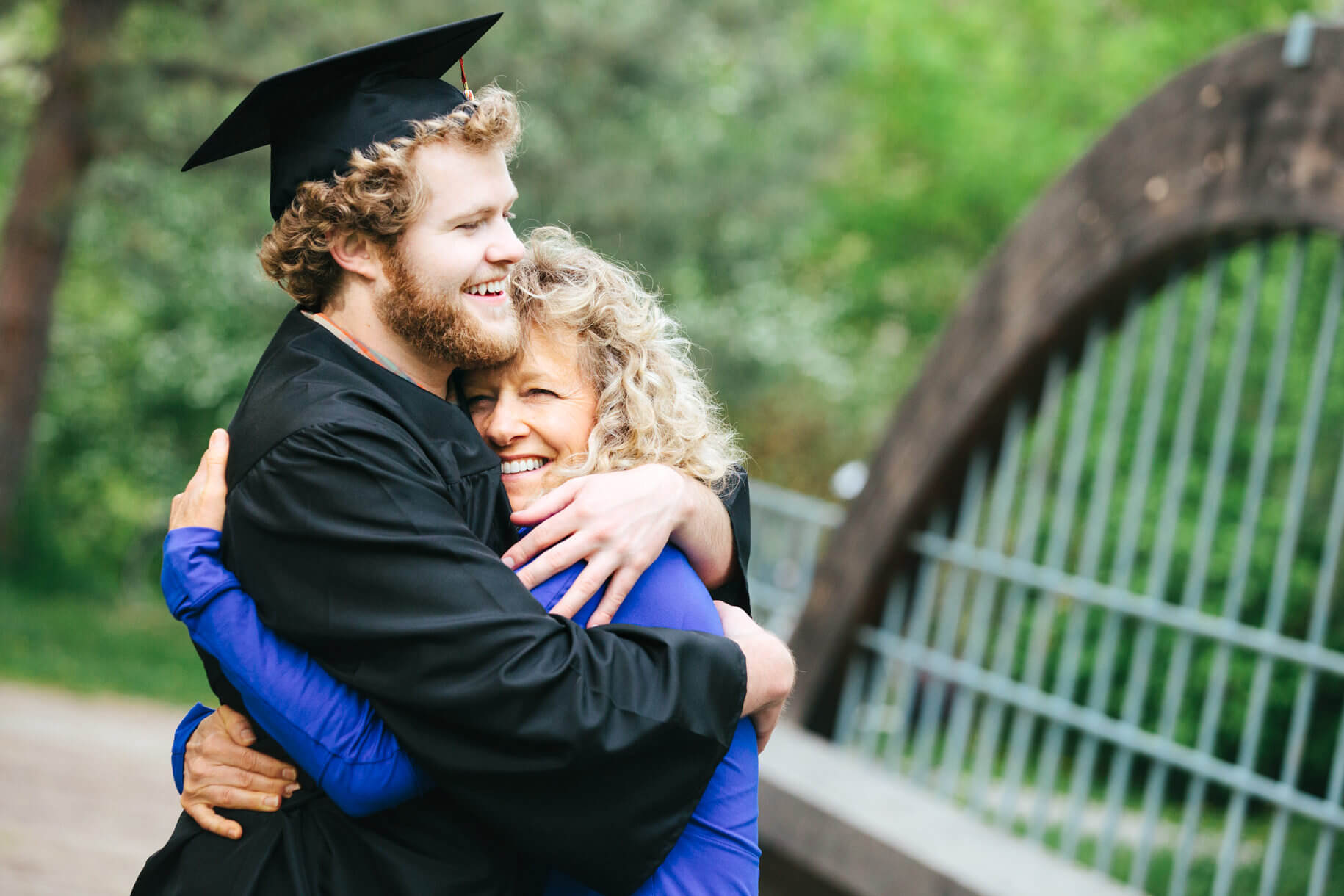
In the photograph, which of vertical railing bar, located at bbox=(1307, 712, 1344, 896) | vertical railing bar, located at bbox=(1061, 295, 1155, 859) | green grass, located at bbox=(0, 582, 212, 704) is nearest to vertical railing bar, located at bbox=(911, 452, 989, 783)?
vertical railing bar, located at bbox=(1061, 295, 1155, 859)

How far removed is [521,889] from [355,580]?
0.59 meters

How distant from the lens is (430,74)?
2.23m

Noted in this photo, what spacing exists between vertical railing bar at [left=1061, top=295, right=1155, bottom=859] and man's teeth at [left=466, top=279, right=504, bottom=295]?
8.67 ft

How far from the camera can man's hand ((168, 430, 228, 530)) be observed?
2.01m

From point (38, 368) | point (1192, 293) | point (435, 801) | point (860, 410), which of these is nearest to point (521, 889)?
point (435, 801)

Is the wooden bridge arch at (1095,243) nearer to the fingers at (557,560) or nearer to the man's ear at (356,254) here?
the fingers at (557,560)

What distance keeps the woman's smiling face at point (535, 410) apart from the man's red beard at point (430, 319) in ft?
0.45

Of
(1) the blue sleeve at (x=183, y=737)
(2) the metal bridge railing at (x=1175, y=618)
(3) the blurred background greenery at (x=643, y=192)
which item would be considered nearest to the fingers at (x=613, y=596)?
(1) the blue sleeve at (x=183, y=737)

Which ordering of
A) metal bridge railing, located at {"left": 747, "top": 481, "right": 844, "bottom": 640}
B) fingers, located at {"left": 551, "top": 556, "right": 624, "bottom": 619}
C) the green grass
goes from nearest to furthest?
1. fingers, located at {"left": 551, "top": 556, "right": 624, "bottom": 619}
2. metal bridge railing, located at {"left": 747, "top": 481, "right": 844, "bottom": 640}
3. the green grass

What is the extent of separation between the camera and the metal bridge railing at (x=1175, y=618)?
3.77 metres

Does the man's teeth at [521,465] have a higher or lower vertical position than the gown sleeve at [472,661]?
higher

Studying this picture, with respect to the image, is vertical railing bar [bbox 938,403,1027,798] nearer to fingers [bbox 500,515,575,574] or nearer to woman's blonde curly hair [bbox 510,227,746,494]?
woman's blonde curly hair [bbox 510,227,746,494]

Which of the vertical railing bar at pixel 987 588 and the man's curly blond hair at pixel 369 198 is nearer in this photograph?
the man's curly blond hair at pixel 369 198

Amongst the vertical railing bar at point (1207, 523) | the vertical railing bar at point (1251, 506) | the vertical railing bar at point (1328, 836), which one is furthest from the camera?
the vertical railing bar at point (1207, 523)
